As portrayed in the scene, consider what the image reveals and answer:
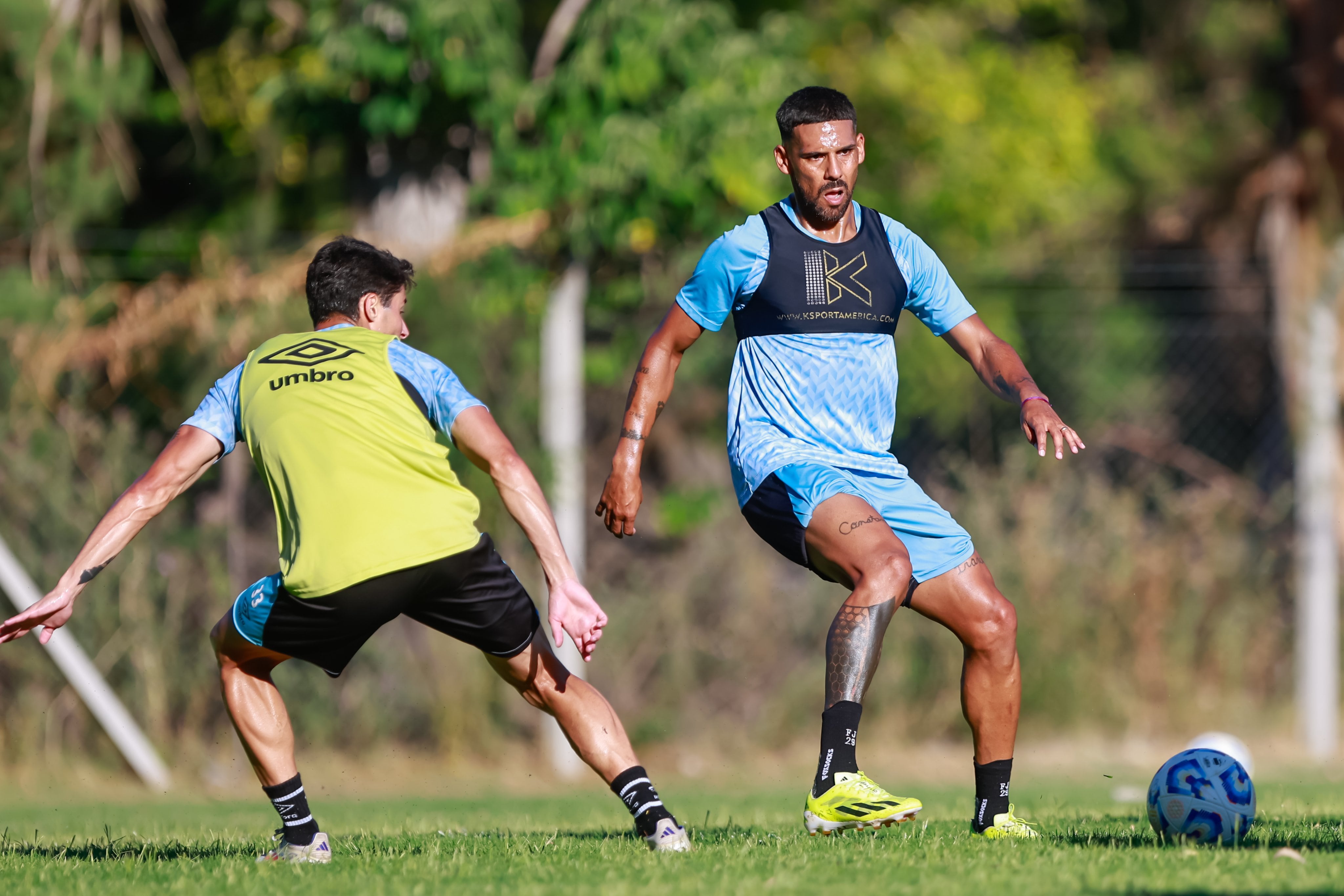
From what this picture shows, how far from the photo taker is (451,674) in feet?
34.5

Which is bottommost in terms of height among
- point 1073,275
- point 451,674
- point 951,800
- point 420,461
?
point 951,800

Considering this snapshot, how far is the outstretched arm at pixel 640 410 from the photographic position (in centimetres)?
504

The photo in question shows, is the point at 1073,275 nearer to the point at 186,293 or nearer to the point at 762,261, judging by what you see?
the point at 186,293

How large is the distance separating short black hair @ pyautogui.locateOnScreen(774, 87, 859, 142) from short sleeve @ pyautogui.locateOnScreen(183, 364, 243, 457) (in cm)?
203

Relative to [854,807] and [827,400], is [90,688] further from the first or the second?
[854,807]

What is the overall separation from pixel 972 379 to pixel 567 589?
10.4 metres

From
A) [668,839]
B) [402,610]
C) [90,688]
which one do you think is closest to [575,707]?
[668,839]

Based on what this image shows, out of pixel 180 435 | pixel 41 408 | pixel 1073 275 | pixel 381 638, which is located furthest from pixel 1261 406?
pixel 180 435

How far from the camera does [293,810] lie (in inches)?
187

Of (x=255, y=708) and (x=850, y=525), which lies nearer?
(x=255, y=708)

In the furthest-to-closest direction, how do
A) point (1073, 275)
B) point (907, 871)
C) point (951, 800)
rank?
point (1073, 275)
point (951, 800)
point (907, 871)

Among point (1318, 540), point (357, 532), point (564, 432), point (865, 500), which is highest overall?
point (564, 432)

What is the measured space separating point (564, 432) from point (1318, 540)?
18.6ft

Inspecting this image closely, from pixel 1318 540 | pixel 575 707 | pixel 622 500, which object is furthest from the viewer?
pixel 1318 540
